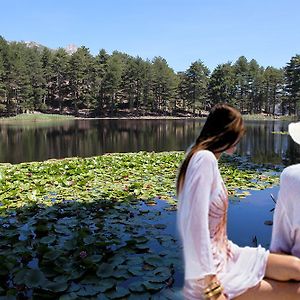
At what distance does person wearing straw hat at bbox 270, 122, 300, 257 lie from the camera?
1.96 m

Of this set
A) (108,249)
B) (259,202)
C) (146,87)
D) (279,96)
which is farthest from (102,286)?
(279,96)

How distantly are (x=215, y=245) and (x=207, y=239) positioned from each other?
0.44 ft

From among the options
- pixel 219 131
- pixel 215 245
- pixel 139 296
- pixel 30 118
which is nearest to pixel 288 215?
pixel 215 245

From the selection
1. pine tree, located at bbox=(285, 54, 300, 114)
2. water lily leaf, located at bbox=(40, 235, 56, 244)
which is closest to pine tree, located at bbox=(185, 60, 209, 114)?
pine tree, located at bbox=(285, 54, 300, 114)

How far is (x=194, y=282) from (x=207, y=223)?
0.97 feet

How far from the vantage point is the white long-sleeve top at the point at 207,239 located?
1873mm

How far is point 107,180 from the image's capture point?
926 cm

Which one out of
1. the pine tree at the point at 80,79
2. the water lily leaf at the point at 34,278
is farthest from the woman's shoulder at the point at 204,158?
the pine tree at the point at 80,79

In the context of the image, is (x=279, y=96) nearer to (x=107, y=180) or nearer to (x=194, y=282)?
(x=107, y=180)

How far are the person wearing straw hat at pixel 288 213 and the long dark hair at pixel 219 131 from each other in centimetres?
34

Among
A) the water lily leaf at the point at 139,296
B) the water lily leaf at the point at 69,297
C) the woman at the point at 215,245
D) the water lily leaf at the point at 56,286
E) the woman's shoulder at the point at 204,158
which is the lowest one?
the water lily leaf at the point at 139,296

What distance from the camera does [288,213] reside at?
205 centimetres

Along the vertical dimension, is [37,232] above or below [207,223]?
below

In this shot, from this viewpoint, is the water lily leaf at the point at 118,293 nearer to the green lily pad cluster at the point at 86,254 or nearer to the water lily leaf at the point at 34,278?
the green lily pad cluster at the point at 86,254
